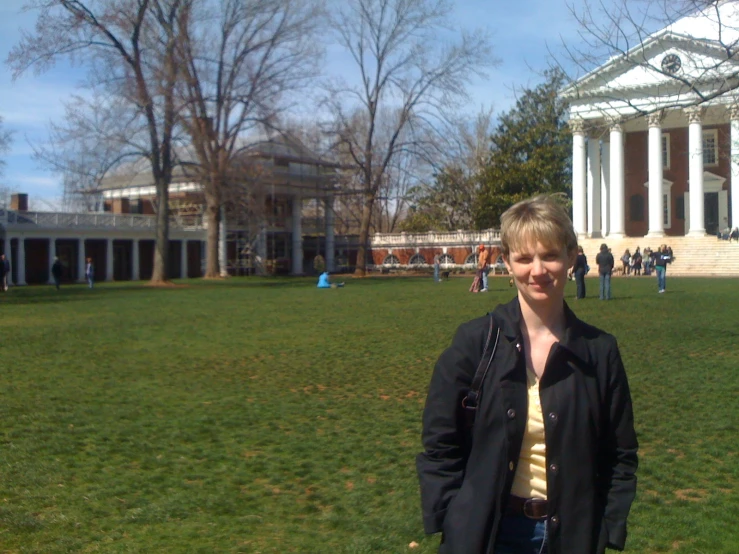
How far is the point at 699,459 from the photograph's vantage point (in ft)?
24.0

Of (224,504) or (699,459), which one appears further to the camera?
(699,459)

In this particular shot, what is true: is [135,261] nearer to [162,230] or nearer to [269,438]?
[162,230]

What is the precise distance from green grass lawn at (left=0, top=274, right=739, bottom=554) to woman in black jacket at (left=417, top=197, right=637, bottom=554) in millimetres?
2624

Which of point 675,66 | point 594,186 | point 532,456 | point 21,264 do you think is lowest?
Answer: point 532,456

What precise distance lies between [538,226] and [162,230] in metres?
42.5

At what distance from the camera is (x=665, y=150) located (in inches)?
2509

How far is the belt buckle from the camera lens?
295 centimetres

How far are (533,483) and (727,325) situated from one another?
16379 millimetres

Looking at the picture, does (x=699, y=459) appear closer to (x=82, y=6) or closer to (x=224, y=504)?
(x=224, y=504)

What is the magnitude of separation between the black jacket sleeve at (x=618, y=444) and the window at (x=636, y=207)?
6455 cm

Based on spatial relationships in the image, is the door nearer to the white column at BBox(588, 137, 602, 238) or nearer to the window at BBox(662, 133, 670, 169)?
the window at BBox(662, 133, 670, 169)

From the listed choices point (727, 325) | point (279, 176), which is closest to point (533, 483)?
point (727, 325)

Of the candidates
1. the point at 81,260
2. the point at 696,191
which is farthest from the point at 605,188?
the point at 81,260

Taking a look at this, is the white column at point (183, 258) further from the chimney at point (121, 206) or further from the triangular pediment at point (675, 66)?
the triangular pediment at point (675, 66)
